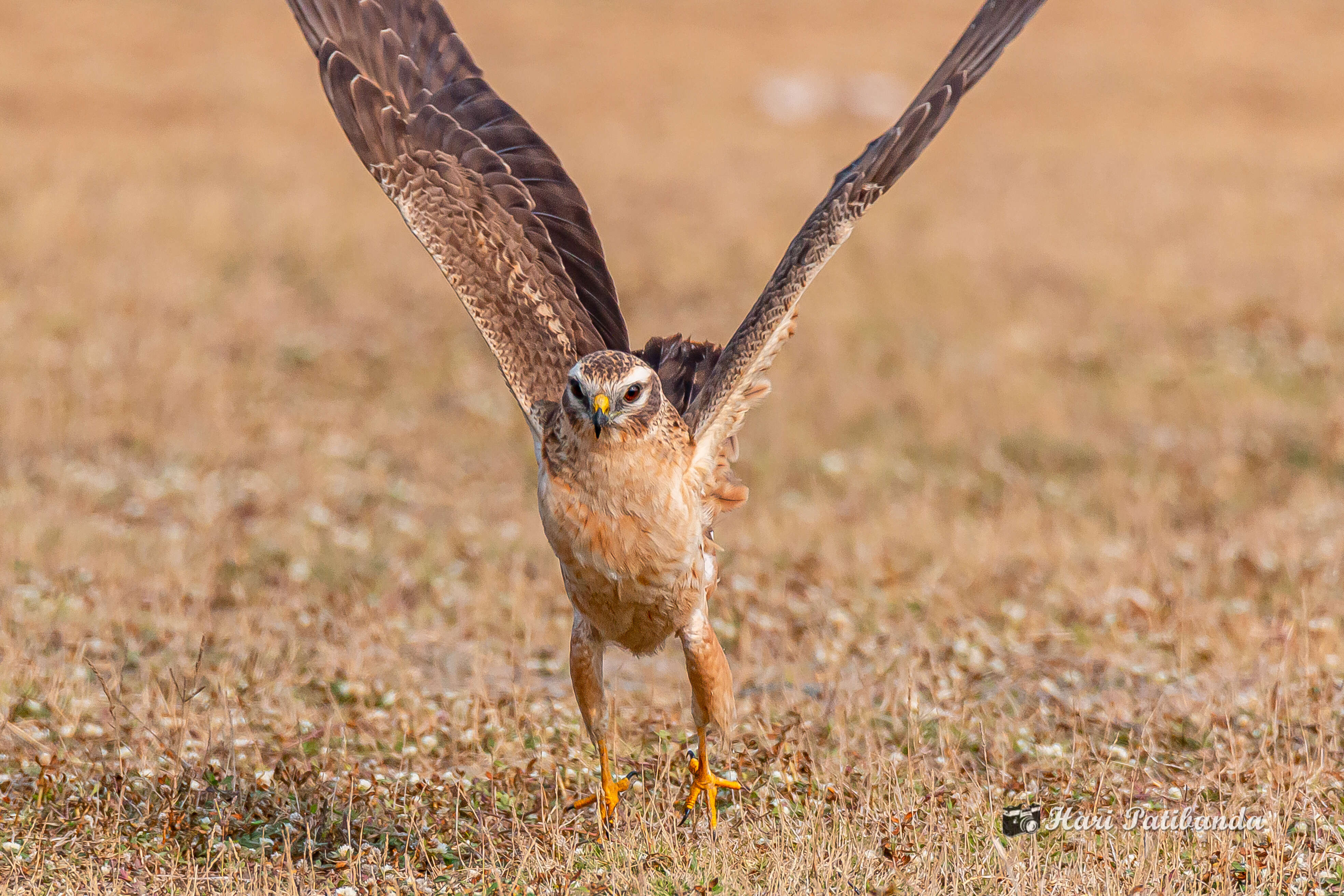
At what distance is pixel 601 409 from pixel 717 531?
5.51m

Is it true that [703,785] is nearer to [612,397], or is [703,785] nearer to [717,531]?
[612,397]

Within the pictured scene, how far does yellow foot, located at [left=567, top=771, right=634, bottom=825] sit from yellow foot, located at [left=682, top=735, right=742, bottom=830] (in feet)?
0.84

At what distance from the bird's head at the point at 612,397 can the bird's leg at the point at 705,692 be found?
86 centimetres

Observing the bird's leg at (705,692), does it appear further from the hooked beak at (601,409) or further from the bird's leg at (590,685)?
the hooked beak at (601,409)

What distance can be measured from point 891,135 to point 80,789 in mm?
4152

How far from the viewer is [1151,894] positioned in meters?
4.52

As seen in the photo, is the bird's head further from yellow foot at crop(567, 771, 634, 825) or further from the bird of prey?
yellow foot at crop(567, 771, 634, 825)

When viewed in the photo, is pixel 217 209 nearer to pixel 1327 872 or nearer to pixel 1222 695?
pixel 1222 695

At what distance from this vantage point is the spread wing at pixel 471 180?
6.24 meters

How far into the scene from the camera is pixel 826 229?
5.61 metres

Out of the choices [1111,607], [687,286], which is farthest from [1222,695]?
[687,286]

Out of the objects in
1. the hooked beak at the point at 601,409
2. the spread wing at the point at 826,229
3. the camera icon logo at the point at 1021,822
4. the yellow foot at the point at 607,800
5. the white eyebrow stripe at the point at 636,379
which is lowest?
the yellow foot at the point at 607,800

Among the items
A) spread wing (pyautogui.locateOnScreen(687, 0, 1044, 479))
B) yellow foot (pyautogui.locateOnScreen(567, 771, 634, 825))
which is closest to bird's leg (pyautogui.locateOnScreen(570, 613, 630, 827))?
yellow foot (pyautogui.locateOnScreen(567, 771, 634, 825))
